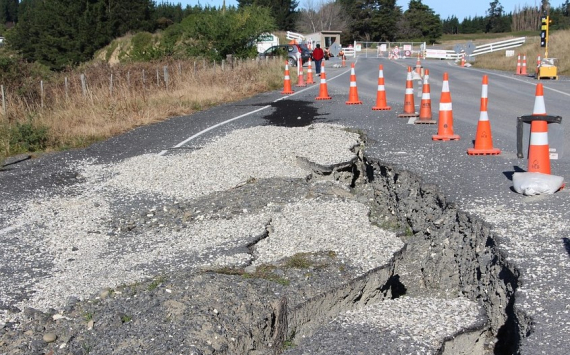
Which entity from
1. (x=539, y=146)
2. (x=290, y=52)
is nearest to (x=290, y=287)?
(x=539, y=146)

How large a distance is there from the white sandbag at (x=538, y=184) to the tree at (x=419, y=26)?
84.4m

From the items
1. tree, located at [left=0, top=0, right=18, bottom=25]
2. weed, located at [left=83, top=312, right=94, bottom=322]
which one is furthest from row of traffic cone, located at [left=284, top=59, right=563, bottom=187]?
tree, located at [left=0, top=0, right=18, bottom=25]

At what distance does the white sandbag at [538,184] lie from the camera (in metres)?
6.03

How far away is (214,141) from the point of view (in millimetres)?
10312

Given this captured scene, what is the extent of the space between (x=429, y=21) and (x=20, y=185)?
86.1 metres

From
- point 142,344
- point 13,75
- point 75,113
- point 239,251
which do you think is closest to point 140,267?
point 239,251

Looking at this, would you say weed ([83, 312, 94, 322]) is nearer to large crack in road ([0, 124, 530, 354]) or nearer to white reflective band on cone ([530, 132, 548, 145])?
large crack in road ([0, 124, 530, 354])

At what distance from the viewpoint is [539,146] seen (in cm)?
638

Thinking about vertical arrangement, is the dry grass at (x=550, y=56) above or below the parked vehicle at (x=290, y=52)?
below

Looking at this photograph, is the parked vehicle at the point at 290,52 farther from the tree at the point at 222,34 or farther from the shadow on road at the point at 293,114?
the shadow on road at the point at 293,114

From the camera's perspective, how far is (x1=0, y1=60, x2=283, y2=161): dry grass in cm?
1215

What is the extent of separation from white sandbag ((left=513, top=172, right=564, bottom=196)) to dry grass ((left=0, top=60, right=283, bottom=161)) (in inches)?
304

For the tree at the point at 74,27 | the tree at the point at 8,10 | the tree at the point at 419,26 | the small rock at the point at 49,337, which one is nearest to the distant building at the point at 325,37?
the tree at the point at 419,26

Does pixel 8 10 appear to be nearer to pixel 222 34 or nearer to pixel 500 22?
pixel 500 22
